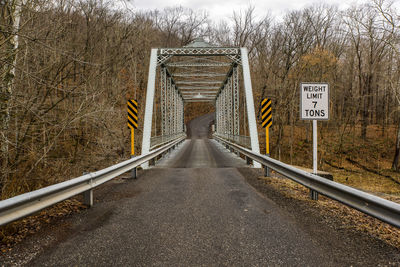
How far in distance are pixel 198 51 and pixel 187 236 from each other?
11856 millimetres

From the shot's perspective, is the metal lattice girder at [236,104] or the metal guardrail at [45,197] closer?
the metal guardrail at [45,197]

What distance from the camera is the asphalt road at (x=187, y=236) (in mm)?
2250

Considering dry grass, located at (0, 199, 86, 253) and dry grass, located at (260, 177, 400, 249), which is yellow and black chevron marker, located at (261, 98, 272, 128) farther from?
dry grass, located at (0, 199, 86, 253)

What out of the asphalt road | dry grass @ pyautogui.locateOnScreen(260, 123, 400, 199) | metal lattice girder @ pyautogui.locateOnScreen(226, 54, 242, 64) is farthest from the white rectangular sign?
dry grass @ pyautogui.locateOnScreen(260, 123, 400, 199)

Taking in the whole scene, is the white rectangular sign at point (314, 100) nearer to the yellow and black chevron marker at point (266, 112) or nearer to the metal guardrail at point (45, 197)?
the metal guardrail at point (45, 197)

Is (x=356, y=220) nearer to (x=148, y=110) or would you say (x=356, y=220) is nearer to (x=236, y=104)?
(x=148, y=110)

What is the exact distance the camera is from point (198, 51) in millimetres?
13258

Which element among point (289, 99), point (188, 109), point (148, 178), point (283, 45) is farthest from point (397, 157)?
point (188, 109)

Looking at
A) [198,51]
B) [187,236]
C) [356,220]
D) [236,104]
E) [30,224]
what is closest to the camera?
[187,236]

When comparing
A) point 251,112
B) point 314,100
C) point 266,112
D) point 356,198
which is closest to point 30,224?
point 356,198

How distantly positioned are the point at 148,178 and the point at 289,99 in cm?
2042

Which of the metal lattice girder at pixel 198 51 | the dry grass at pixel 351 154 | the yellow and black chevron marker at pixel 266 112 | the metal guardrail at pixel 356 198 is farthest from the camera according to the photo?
the dry grass at pixel 351 154

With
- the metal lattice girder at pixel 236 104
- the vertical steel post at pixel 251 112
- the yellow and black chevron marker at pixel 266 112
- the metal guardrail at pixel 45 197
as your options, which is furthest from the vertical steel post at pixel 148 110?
the metal lattice girder at pixel 236 104

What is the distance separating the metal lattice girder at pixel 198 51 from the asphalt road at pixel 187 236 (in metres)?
10.0
